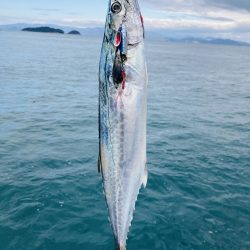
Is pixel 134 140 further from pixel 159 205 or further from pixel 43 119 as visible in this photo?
pixel 43 119

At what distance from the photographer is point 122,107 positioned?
4.05 meters

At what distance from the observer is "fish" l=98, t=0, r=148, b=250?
3.82 m

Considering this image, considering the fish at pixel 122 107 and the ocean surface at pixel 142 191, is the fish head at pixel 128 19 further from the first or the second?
the ocean surface at pixel 142 191

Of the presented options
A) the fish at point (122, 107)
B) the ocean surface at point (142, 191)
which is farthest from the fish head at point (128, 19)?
the ocean surface at point (142, 191)

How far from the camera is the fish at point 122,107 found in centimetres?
382

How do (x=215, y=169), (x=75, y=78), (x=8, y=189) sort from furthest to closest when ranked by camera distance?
(x=75, y=78) → (x=215, y=169) → (x=8, y=189)

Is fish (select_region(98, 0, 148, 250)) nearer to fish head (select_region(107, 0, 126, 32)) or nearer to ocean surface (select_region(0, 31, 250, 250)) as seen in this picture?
fish head (select_region(107, 0, 126, 32))

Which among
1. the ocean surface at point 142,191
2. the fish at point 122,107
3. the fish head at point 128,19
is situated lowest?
the ocean surface at point 142,191

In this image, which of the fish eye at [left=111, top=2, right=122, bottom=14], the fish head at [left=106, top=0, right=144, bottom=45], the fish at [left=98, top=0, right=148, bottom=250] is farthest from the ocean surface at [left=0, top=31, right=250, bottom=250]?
the fish eye at [left=111, top=2, right=122, bottom=14]

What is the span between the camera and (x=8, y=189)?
15.8m

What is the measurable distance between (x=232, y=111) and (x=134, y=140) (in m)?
31.5

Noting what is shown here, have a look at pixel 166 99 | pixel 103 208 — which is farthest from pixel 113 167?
pixel 166 99

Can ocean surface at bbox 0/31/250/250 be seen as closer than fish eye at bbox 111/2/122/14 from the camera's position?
No

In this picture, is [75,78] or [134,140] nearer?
[134,140]
